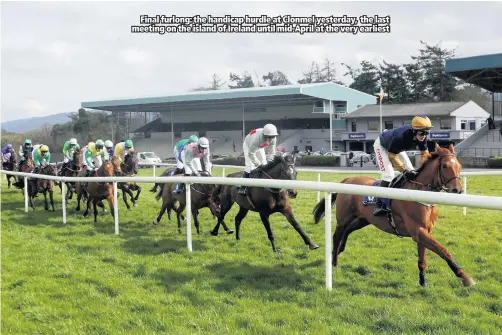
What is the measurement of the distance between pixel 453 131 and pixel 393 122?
4496 millimetres

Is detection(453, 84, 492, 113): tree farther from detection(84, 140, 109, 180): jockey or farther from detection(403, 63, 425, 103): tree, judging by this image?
detection(84, 140, 109, 180): jockey

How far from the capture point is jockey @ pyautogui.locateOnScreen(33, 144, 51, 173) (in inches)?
489

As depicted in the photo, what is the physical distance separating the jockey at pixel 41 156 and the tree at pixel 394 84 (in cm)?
4594

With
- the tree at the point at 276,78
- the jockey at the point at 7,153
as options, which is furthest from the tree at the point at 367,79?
the jockey at the point at 7,153

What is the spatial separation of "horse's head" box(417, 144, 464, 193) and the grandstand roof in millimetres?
36009

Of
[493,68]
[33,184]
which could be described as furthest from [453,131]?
[33,184]

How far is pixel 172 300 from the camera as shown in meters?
4.36

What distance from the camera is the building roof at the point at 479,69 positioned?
82.3ft

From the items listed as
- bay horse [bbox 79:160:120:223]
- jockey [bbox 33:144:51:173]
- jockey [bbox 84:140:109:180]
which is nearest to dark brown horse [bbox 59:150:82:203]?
jockey [bbox 33:144:51:173]

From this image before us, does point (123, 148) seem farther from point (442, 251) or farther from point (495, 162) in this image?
point (495, 162)

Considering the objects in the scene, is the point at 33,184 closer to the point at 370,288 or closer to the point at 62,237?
the point at 62,237

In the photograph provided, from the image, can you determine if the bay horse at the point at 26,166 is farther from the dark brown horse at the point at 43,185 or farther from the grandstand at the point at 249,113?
the grandstand at the point at 249,113

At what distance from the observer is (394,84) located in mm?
53938

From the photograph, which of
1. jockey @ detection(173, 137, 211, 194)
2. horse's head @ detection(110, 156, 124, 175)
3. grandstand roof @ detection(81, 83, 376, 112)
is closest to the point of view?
jockey @ detection(173, 137, 211, 194)
